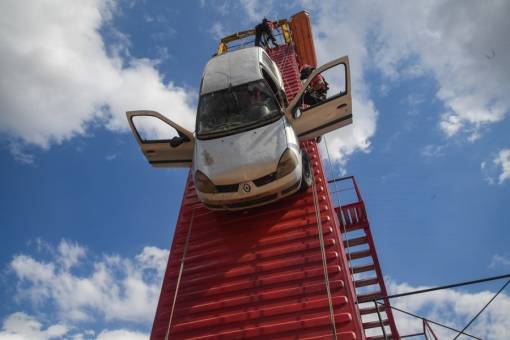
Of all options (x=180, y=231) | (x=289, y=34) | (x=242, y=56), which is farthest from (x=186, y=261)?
(x=289, y=34)

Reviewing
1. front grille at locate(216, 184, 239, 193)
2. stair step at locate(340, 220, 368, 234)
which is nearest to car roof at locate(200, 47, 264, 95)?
front grille at locate(216, 184, 239, 193)

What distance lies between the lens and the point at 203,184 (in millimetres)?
4090

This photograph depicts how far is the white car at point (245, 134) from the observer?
12.9 feet

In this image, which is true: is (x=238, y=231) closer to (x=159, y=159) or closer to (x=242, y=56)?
(x=159, y=159)

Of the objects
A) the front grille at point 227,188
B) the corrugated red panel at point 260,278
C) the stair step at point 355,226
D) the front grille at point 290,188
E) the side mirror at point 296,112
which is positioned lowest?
the corrugated red panel at point 260,278

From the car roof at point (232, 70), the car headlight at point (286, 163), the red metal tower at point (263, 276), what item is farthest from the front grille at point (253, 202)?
the car roof at point (232, 70)

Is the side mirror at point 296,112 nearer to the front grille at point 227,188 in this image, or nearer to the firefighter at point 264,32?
the front grille at point 227,188

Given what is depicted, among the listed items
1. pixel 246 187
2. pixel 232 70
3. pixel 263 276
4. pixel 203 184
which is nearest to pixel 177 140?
pixel 203 184

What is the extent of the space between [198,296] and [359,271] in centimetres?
468

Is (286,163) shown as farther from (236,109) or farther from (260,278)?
(260,278)

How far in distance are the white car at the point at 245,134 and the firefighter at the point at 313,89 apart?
702mm

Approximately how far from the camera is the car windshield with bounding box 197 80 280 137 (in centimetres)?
445

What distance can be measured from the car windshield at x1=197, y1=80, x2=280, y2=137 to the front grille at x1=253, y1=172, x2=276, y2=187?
80 centimetres

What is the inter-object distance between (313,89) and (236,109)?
265 centimetres
